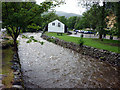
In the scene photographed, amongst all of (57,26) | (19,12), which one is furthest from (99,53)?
(57,26)

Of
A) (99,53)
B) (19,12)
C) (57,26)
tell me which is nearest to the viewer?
(19,12)

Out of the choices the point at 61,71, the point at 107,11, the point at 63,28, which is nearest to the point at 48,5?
the point at 61,71

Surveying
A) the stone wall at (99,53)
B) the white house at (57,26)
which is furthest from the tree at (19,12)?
the white house at (57,26)

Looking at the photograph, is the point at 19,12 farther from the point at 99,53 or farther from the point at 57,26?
the point at 57,26

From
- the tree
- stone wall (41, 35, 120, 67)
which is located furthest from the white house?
the tree

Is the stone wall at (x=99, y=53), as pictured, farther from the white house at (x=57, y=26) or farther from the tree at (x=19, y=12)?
the white house at (x=57, y=26)

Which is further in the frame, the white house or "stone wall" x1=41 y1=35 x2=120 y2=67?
the white house

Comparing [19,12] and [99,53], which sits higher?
[19,12]

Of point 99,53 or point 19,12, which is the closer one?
point 19,12

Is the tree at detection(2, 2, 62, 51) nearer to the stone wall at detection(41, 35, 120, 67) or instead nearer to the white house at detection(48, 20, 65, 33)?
the stone wall at detection(41, 35, 120, 67)

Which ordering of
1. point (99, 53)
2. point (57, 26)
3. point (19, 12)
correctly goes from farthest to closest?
point (57, 26) → point (99, 53) → point (19, 12)

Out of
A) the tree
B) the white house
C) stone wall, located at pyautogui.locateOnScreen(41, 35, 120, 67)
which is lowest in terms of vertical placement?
stone wall, located at pyautogui.locateOnScreen(41, 35, 120, 67)

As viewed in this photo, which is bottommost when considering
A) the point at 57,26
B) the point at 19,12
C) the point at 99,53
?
the point at 99,53

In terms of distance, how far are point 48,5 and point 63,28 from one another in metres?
30.4
